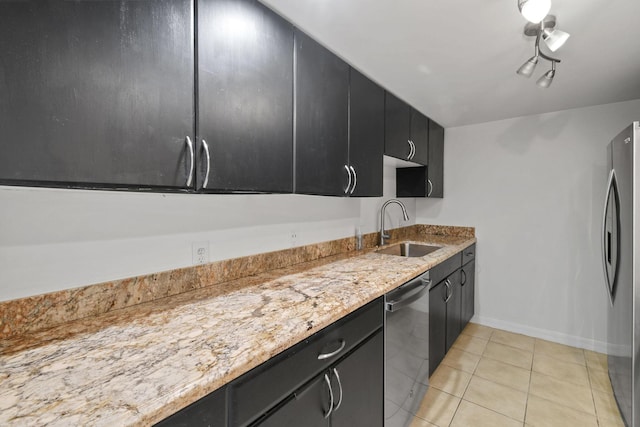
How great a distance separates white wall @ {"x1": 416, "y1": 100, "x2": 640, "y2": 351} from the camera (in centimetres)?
255

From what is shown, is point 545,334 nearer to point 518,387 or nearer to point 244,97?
point 518,387

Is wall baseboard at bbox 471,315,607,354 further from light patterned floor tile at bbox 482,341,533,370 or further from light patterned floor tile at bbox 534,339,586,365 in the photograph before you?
light patterned floor tile at bbox 482,341,533,370

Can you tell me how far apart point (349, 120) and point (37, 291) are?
157cm

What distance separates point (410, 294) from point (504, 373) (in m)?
1.39

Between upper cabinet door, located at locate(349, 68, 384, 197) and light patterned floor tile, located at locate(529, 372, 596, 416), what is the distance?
1.84 m

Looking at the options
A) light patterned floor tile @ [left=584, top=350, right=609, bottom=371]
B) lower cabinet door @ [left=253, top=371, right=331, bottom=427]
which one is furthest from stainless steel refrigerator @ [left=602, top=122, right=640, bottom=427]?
lower cabinet door @ [left=253, top=371, right=331, bottom=427]

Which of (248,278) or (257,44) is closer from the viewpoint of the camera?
(257,44)

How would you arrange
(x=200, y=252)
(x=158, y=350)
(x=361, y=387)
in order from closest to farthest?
(x=158, y=350), (x=361, y=387), (x=200, y=252)

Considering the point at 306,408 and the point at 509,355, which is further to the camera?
the point at 509,355

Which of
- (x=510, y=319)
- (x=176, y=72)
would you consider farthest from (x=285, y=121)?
(x=510, y=319)

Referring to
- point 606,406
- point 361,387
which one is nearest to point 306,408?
point 361,387

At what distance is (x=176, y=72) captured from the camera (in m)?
0.92

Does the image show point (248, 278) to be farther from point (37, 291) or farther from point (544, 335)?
point (544, 335)

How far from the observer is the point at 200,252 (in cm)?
136
